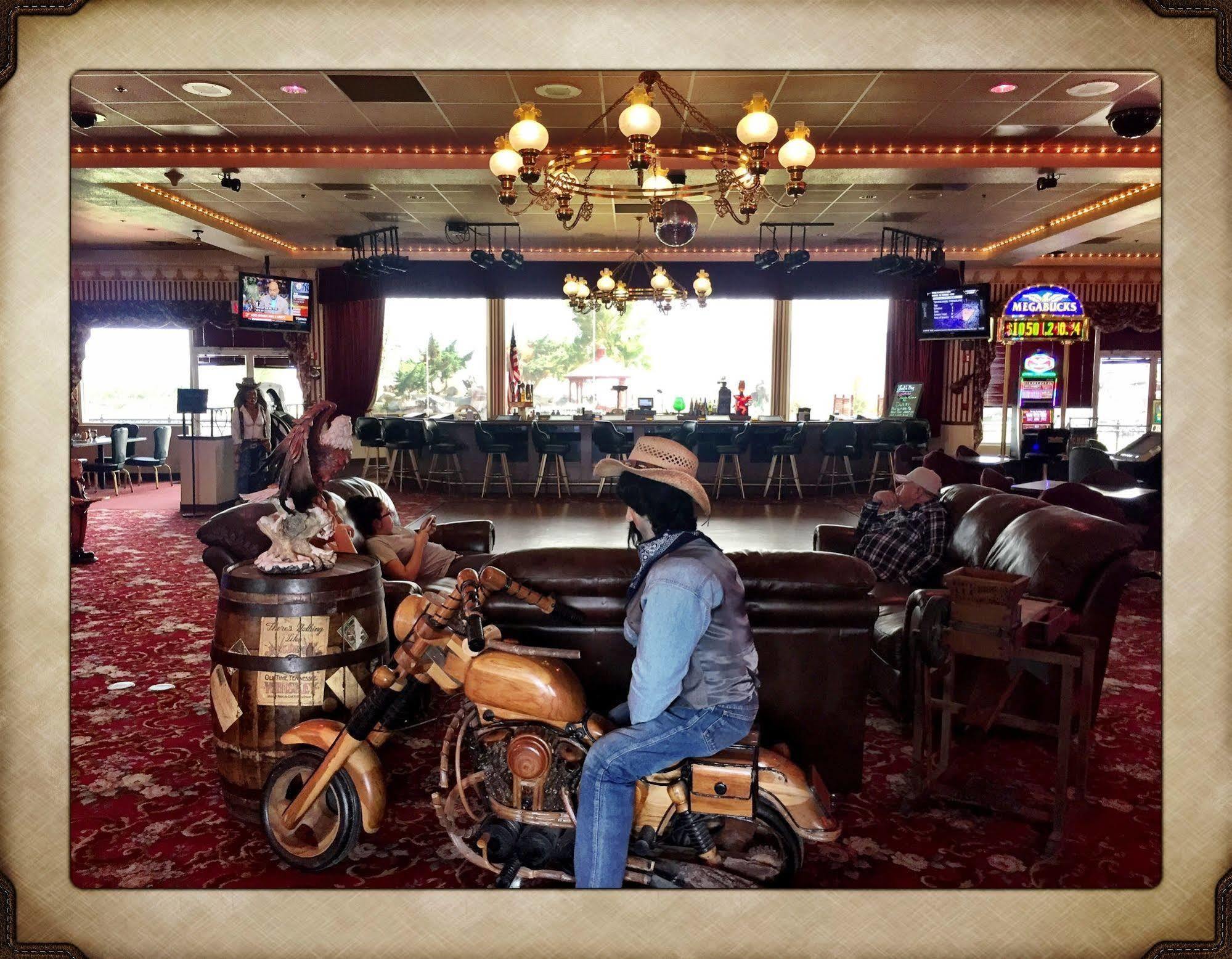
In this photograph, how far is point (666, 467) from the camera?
2.07 m

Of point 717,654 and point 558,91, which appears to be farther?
point 558,91

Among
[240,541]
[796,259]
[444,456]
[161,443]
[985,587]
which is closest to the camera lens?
[985,587]

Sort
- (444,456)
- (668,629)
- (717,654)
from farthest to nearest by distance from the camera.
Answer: (444,456) < (717,654) < (668,629)

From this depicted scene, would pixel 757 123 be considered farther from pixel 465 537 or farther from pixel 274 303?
pixel 274 303

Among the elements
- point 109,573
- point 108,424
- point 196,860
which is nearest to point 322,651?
point 196,860

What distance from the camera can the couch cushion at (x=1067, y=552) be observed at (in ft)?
9.88

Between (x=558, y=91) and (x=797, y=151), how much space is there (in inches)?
72.4

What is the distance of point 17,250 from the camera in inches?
68.2

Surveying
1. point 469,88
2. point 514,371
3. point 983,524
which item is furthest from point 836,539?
point 514,371

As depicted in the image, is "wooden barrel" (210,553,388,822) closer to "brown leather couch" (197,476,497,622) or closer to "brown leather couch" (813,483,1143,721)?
"brown leather couch" (197,476,497,622)

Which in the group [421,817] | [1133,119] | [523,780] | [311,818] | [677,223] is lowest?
[421,817]

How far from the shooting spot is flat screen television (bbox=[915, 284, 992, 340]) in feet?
35.9

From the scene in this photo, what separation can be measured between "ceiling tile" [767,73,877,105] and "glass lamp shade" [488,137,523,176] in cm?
182

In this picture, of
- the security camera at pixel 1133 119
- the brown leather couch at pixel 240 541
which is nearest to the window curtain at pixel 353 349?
the brown leather couch at pixel 240 541
